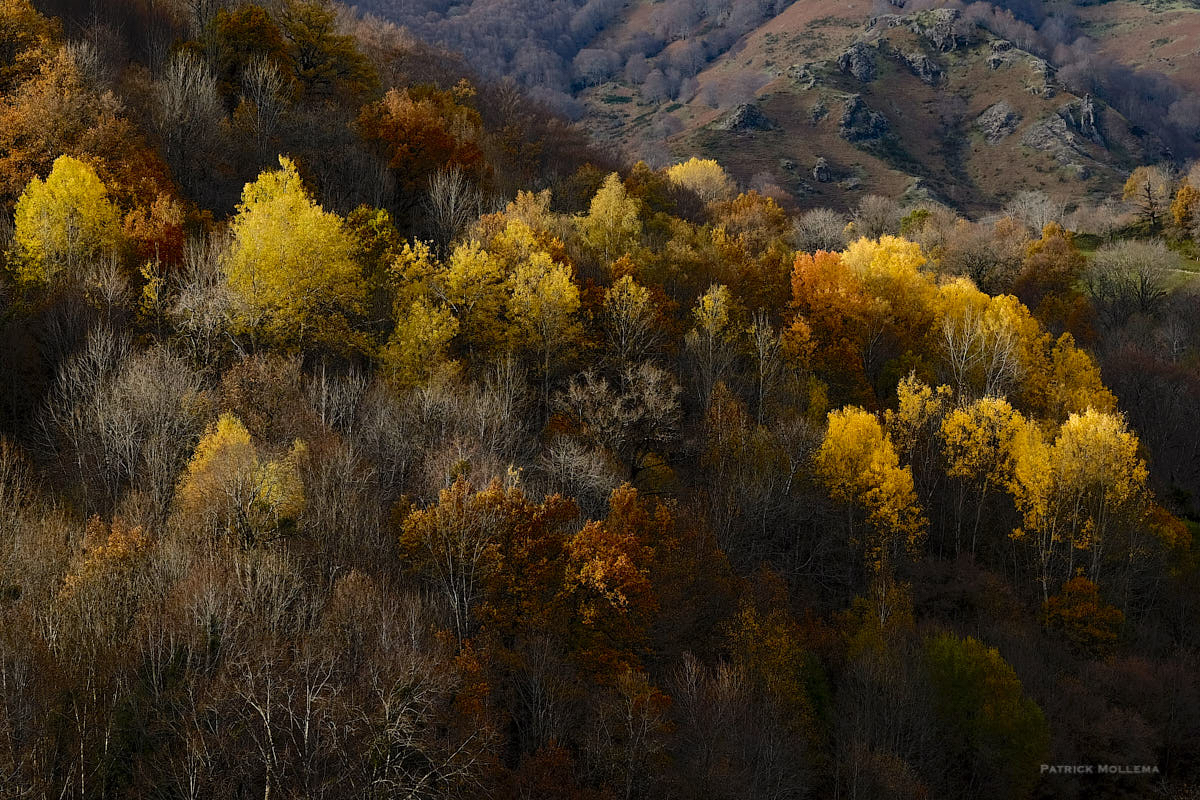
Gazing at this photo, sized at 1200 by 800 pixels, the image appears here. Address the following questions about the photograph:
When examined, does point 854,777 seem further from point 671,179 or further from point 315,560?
point 671,179

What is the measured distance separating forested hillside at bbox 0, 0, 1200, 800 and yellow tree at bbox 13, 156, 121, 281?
7.5 inches

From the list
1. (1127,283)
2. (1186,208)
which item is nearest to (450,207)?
(1127,283)

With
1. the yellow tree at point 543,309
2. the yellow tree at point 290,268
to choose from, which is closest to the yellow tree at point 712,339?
the yellow tree at point 543,309

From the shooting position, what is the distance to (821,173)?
606 ft

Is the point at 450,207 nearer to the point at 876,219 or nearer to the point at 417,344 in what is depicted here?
the point at 417,344

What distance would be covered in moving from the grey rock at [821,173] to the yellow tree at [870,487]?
142556 mm

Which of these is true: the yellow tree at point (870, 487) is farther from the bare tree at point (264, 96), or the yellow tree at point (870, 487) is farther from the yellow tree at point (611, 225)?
the bare tree at point (264, 96)

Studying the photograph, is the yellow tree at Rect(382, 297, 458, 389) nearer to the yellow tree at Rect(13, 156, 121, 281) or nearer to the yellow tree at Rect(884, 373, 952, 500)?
the yellow tree at Rect(13, 156, 121, 281)

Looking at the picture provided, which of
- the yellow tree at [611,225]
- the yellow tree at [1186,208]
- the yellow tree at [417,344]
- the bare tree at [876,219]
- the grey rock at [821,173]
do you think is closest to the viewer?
the yellow tree at [417,344]

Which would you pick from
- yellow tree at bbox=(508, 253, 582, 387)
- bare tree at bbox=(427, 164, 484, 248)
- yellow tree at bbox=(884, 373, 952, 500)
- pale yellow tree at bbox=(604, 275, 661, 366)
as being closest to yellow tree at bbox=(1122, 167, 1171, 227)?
yellow tree at bbox=(884, 373, 952, 500)

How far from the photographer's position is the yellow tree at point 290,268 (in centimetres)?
4312

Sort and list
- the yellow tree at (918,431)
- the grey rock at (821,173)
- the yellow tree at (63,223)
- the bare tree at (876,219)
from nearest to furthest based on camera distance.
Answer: the yellow tree at (63,223), the yellow tree at (918,431), the bare tree at (876,219), the grey rock at (821,173)

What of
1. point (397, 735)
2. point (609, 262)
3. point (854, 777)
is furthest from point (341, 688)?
point (609, 262)

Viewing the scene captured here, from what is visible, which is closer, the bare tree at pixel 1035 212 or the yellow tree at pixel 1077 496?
the yellow tree at pixel 1077 496
